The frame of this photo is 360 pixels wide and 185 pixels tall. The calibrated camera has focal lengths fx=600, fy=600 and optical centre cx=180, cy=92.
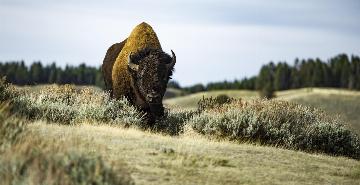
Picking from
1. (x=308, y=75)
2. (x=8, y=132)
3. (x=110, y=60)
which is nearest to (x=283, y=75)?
(x=308, y=75)

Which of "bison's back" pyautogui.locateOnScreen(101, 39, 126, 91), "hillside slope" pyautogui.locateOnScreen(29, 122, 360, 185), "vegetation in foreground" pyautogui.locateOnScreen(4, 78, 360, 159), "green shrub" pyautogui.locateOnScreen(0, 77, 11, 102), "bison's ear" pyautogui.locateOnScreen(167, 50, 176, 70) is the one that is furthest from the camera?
"bison's back" pyautogui.locateOnScreen(101, 39, 126, 91)

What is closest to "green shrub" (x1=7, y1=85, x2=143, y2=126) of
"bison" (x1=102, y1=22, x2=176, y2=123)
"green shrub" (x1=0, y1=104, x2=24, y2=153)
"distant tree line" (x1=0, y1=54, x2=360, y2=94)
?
"bison" (x1=102, y1=22, x2=176, y2=123)

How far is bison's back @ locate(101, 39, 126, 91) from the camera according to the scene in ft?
74.8

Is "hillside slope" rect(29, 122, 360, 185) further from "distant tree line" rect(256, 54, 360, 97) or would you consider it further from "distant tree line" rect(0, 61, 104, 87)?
"distant tree line" rect(0, 61, 104, 87)

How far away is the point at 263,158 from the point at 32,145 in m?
6.45

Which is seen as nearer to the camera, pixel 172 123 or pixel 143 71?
pixel 143 71

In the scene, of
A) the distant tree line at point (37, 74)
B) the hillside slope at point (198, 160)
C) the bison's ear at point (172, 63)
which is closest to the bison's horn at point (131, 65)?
the bison's ear at point (172, 63)

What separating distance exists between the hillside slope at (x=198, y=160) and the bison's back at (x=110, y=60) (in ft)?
23.7

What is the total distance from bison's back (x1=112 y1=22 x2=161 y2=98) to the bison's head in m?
0.62

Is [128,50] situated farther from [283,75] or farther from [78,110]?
[283,75]

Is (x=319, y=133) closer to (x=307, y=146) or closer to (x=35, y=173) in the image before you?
(x=307, y=146)

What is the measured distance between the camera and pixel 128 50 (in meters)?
21.1

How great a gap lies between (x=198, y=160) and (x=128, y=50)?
30.3 feet

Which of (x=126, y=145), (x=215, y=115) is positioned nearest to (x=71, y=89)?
(x=215, y=115)
